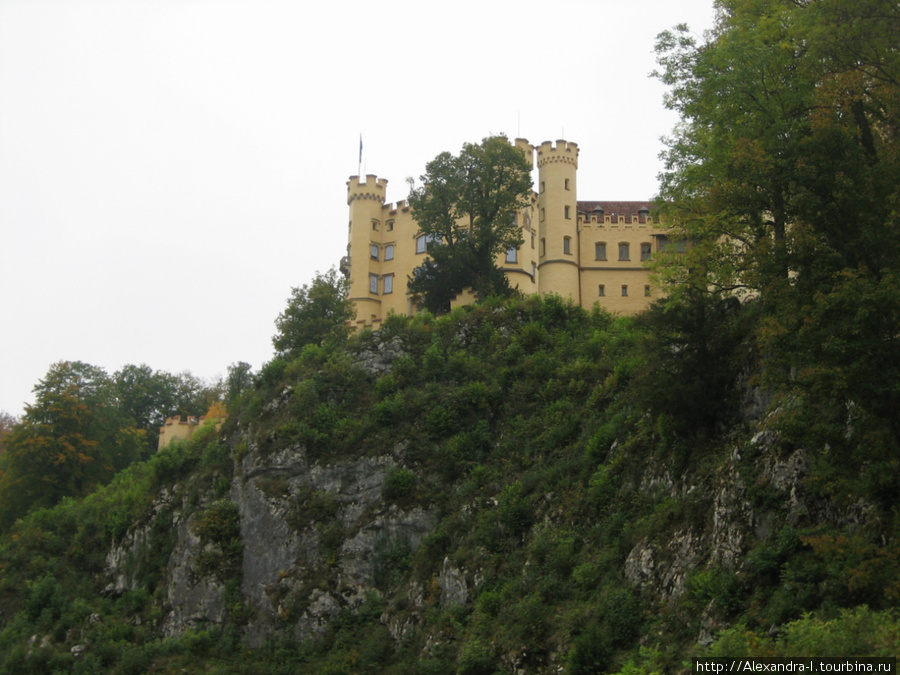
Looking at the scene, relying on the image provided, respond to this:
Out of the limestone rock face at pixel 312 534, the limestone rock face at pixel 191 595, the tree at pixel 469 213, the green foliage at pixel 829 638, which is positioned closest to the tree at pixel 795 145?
the green foliage at pixel 829 638

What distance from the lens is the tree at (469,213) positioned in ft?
182

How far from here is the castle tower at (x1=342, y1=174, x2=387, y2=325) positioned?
6688 centimetres

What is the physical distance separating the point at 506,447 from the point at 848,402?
17.9m

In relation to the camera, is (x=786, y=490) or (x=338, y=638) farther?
(x=338, y=638)

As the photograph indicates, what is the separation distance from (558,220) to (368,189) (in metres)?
13.6

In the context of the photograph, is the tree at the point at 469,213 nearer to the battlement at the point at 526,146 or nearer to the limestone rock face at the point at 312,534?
the battlement at the point at 526,146

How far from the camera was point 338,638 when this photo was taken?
117 feet

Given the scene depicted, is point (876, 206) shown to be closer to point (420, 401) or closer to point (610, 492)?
point (610, 492)

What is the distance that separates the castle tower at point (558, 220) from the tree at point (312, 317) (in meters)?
15.4

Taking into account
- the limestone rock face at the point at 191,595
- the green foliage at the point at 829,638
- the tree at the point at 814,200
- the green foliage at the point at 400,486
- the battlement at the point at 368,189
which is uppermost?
the battlement at the point at 368,189

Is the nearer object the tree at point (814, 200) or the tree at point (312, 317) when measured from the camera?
the tree at point (814, 200)

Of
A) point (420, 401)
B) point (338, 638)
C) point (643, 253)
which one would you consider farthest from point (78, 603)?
point (643, 253)

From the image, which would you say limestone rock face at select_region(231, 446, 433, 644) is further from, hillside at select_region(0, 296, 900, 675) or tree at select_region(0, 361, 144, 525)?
tree at select_region(0, 361, 144, 525)

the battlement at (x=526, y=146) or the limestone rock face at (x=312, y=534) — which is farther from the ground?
the battlement at (x=526, y=146)
